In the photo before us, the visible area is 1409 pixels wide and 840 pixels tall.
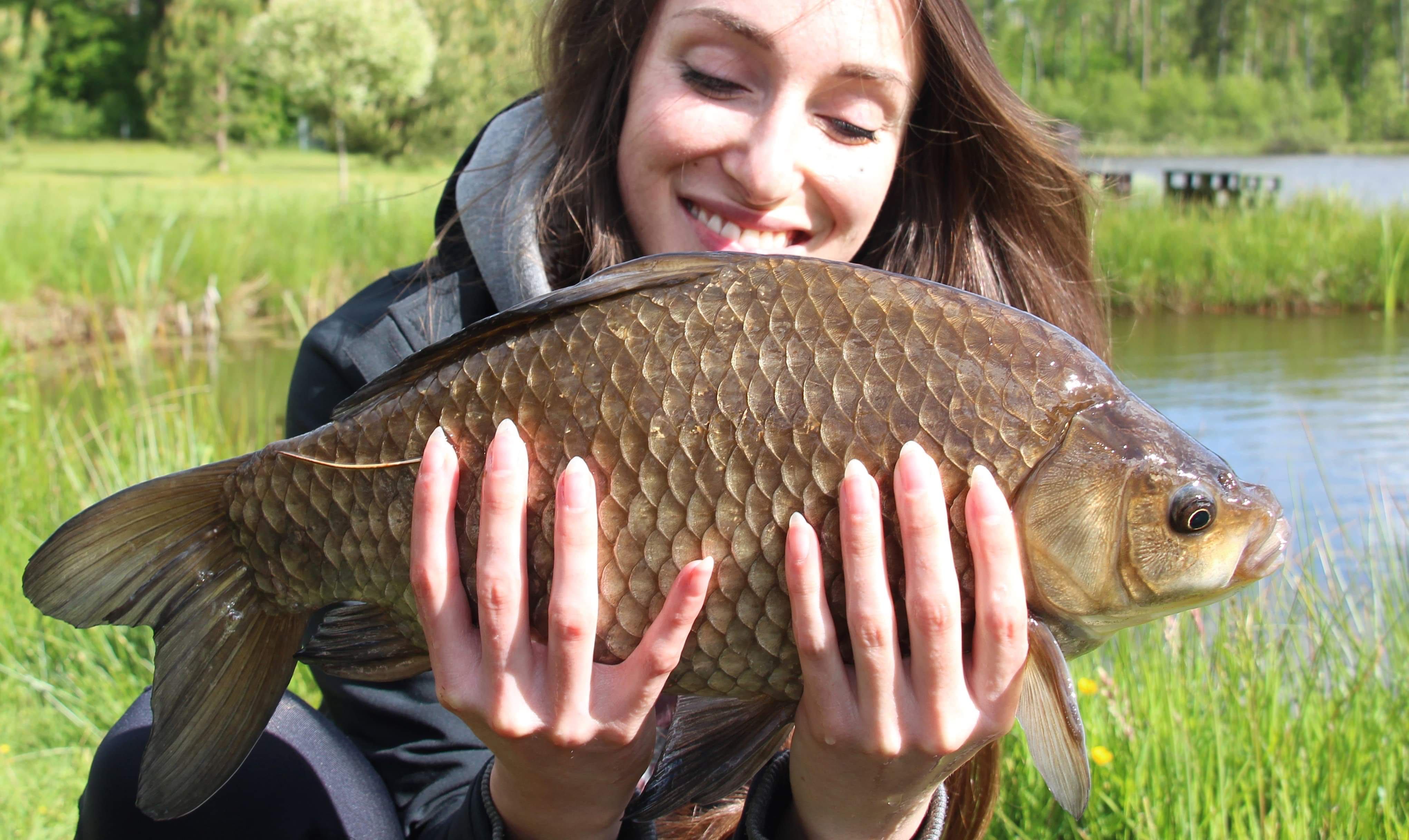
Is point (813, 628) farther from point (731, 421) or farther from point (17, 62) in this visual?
point (17, 62)

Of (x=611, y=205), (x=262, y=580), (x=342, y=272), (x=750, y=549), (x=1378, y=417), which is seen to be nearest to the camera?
(x=750, y=549)

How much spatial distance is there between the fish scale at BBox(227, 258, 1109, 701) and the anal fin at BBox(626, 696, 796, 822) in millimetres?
79

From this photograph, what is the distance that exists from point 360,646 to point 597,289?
422 mm

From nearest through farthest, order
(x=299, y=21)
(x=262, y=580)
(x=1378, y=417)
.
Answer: (x=262, y=580) → (x=1378, y=417) → (x=299, y=21)

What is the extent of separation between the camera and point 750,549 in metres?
0.95

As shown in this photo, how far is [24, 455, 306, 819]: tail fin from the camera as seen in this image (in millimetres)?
1056

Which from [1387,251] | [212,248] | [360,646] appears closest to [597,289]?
[360,646]

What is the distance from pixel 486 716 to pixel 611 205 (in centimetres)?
85

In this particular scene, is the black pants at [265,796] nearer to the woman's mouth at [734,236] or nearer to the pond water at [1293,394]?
the woman's mouth at [734,236]

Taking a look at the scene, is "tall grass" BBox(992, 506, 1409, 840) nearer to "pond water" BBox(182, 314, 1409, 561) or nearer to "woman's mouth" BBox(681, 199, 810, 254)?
"pond water" BBox(182, 314, 1409, 561)

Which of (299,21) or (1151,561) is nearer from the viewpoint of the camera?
(1151,561)

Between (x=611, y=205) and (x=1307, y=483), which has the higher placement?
(x=611, y=205)

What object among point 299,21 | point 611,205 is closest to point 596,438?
point 611,205

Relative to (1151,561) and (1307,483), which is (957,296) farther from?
(1307,483)
